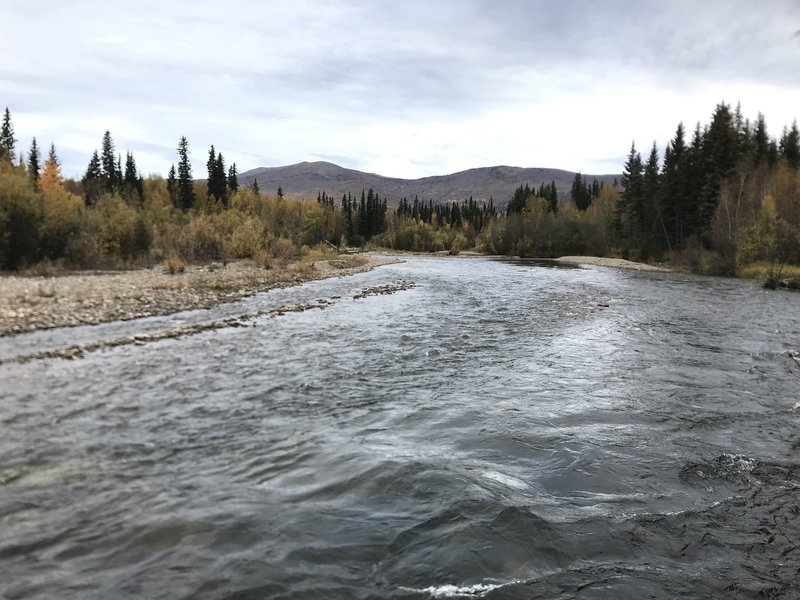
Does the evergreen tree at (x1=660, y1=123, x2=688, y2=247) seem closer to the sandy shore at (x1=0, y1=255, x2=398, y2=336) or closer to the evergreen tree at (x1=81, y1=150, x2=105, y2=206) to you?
the sandy shore at (x1=0, y1=255, x2=398, y2=336)

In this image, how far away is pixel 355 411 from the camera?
30.4ft

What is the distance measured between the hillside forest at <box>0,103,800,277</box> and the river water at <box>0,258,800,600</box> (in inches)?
771

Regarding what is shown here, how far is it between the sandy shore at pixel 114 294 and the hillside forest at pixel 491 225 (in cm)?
400

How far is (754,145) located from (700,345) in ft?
198

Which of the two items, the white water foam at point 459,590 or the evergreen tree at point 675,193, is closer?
the white water foam at point 459,590

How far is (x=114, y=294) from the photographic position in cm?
2159

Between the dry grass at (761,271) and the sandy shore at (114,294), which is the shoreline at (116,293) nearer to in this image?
the sandy shore at (114,294)

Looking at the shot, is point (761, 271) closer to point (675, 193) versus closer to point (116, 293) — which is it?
point (675, 193)

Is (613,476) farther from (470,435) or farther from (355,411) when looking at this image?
(355,411)

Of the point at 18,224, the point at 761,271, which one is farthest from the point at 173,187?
the point at 761,271

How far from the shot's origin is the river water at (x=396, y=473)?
4.54 meters

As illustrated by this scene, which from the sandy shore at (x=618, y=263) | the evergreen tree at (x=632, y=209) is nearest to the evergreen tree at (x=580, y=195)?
the evergreen tree at (x=632, y=209)

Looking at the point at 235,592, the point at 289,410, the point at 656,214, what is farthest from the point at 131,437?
the point at 656,214

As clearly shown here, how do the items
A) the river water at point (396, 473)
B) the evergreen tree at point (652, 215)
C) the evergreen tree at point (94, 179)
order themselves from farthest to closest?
the evergreen tree at point (94, 179)
the evergreen tree at point (652, 215)
the river water at point (396, 473)
